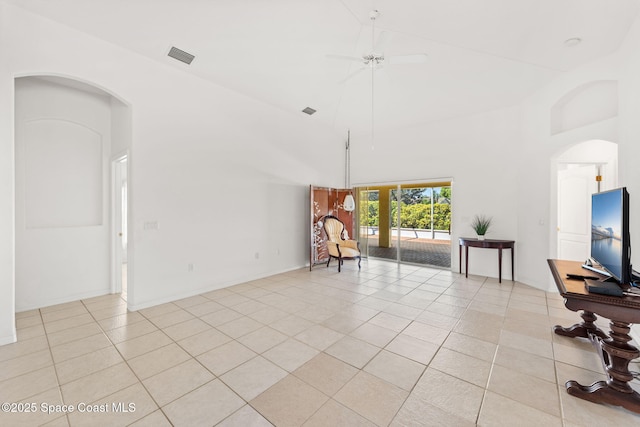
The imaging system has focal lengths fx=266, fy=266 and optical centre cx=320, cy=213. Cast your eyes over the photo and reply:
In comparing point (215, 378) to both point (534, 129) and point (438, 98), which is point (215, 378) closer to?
point (438, 98)

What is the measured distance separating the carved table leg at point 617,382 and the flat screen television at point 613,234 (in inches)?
16.3

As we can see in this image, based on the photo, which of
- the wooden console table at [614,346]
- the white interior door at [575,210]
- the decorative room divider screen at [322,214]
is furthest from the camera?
the decorative room divider screen at [322,214]

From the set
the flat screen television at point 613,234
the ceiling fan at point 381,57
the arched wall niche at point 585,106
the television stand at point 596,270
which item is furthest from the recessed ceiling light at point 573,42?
the television stand at point 596,270

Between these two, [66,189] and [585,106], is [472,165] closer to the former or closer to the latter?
[585,106]

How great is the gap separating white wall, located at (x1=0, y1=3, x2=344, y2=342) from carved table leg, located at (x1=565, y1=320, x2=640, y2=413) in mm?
4675

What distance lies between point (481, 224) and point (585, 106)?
2443mm

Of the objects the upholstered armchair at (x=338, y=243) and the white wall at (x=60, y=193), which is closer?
the white wall at (x=60, y=193)

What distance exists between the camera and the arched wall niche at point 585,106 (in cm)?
372

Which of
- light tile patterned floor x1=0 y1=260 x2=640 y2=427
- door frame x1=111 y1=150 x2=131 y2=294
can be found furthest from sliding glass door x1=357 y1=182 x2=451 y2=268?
door frame x1=111 y1=150 x2=131 y2=294

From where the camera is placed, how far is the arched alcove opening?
3.71 m

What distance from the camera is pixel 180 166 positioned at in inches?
166

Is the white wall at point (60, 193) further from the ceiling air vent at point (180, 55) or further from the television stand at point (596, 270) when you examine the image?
the television stand at point (596, 270)

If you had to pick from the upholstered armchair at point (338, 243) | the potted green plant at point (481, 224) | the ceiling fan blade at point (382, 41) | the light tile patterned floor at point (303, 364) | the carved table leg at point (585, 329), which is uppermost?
the ceiling fan blade at point (382, 41)

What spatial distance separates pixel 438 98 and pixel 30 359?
6.79 meters
